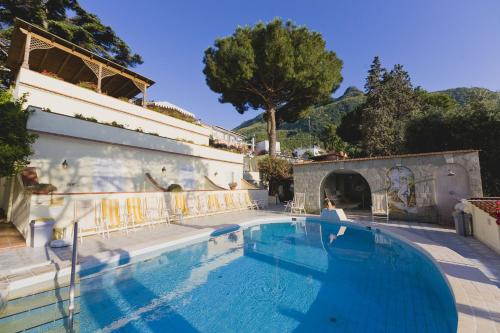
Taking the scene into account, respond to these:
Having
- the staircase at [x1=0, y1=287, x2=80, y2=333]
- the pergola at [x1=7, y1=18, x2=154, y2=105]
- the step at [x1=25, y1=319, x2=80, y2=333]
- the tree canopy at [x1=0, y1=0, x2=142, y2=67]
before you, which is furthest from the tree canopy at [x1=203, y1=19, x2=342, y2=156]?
the step at [x1=25, y1=319, x2=80, y2=333]

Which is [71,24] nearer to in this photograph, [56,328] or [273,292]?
[56,328]

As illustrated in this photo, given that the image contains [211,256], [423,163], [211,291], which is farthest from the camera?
[423,163]

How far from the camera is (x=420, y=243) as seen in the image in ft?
24.2

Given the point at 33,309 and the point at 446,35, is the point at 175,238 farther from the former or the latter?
the point at 446,35

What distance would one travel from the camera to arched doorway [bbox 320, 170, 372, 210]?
19.4 metres

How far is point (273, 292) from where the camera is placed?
520 centimetres

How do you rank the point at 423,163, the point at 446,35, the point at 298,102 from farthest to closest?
the point at 298,102 < the point at 446,35 < the point at 423,163

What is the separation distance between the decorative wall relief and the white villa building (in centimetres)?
904

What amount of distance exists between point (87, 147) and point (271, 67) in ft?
45.8

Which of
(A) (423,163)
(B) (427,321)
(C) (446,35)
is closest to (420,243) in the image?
(B) (427,321)

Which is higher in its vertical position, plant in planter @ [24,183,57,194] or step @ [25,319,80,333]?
plant in planter @ [24,183,57,194]

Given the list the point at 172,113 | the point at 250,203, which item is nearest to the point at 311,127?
the point at 250,203

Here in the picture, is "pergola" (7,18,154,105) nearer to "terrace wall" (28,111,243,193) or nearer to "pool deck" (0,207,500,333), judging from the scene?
"terrace wall" (28,111,243,193)

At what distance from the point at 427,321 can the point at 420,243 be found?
4222mm
